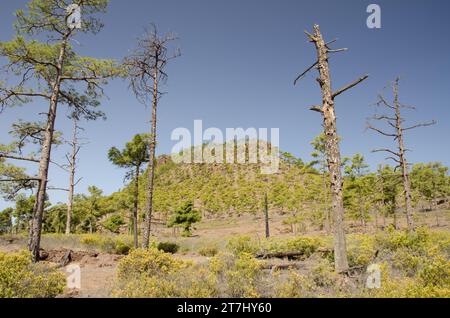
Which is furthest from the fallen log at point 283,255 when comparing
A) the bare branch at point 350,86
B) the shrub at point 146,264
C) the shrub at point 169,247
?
the shrub at point 169,247

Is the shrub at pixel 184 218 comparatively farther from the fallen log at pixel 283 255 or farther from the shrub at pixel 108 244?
the fallen log at pixel 283 255

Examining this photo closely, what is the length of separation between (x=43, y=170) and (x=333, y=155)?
9219 mm

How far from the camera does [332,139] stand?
7.26 metres

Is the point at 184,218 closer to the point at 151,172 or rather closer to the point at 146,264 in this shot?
the point at 151,172

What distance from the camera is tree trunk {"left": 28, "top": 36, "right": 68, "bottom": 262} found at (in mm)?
9383

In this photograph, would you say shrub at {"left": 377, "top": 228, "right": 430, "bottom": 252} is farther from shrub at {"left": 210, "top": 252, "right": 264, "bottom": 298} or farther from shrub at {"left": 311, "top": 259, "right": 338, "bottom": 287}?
shrub at {"left": 210, "top": 252, "right": 264, "bottom": 298}

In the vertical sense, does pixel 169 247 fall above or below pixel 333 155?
below

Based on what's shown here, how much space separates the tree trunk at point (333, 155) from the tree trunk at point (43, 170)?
858 centimetres

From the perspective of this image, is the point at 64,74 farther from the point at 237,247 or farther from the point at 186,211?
the point at 186,211

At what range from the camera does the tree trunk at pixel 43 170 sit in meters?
9.38

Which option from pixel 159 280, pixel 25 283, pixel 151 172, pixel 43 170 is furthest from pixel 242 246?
pixel 25 283

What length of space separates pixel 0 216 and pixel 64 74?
56.5m

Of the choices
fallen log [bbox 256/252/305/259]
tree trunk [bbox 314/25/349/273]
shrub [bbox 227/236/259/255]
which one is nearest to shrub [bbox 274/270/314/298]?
tree trunk [bbox 314/25/349/273]
